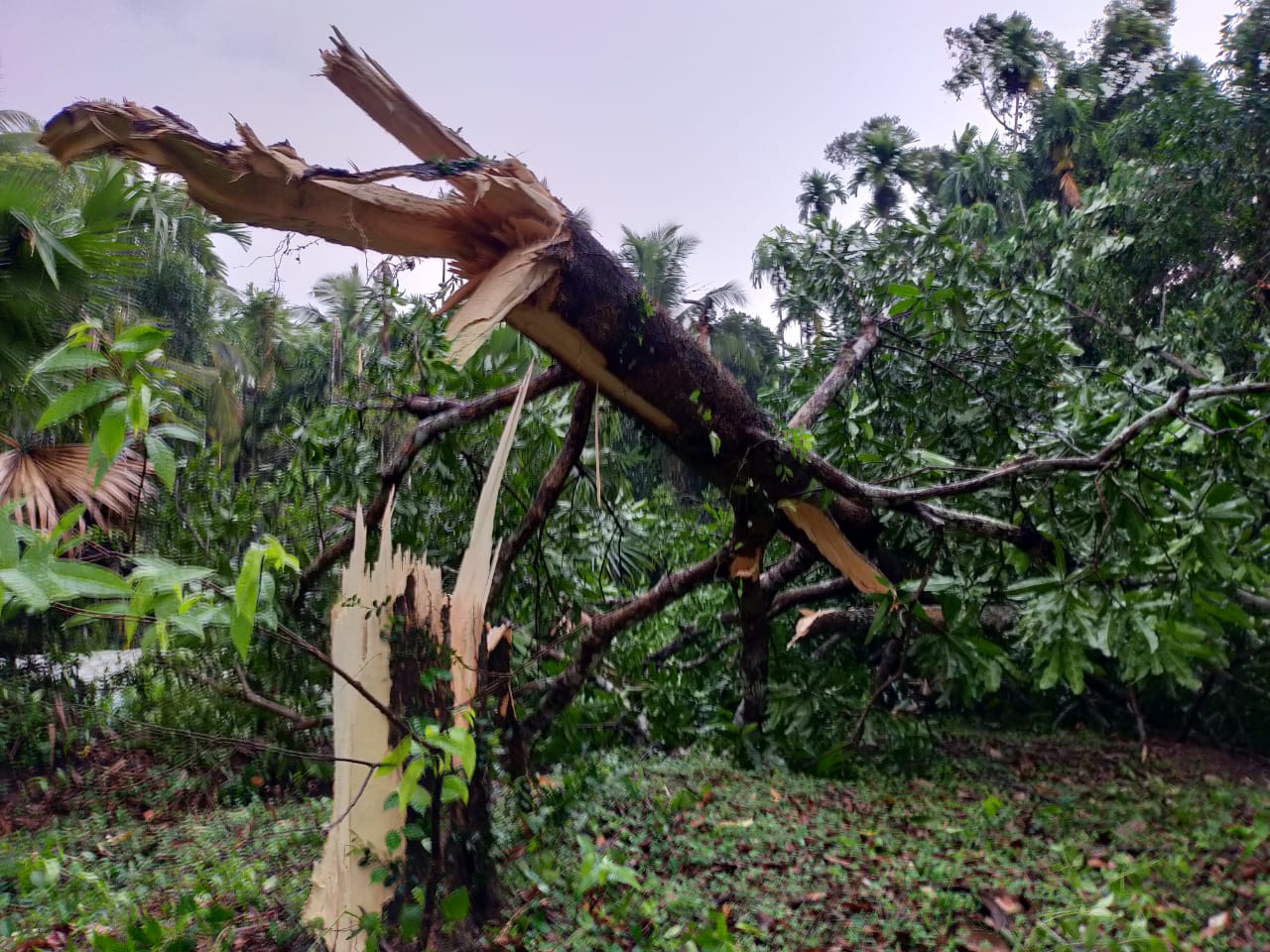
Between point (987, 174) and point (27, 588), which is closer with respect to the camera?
point (27, 588)

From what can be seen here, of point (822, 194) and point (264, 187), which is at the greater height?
point (822, 194)

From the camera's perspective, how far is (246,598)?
1.13m

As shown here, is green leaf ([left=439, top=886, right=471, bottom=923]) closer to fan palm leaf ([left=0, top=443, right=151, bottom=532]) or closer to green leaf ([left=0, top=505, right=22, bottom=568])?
green leaf ([left=0, top=505, right=22, bottom=568])

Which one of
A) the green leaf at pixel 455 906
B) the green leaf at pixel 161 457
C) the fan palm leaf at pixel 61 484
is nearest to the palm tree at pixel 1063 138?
the fan palm leaf at pixel 61 484

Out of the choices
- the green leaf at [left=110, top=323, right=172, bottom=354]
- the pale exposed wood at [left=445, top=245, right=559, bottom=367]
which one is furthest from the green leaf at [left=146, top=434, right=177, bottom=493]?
the pale exposed wood at [left=445, top=245, right=559, bottom=367]

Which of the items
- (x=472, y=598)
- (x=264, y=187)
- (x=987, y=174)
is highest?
(x=987, y=174)

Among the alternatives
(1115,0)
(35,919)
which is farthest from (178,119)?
(1115,0)

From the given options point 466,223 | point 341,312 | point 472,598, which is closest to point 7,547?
point 472,598

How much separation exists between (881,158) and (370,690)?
2197 centimetres

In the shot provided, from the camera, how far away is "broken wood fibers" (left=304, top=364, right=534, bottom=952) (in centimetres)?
198

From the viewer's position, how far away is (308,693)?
12.7ft

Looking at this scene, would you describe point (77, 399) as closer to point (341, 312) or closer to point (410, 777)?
point (410, 777)

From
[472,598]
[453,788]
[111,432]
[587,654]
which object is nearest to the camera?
[111,432]

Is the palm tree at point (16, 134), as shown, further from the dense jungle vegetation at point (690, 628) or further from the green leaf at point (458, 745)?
the green leaf at point (458, 745)
